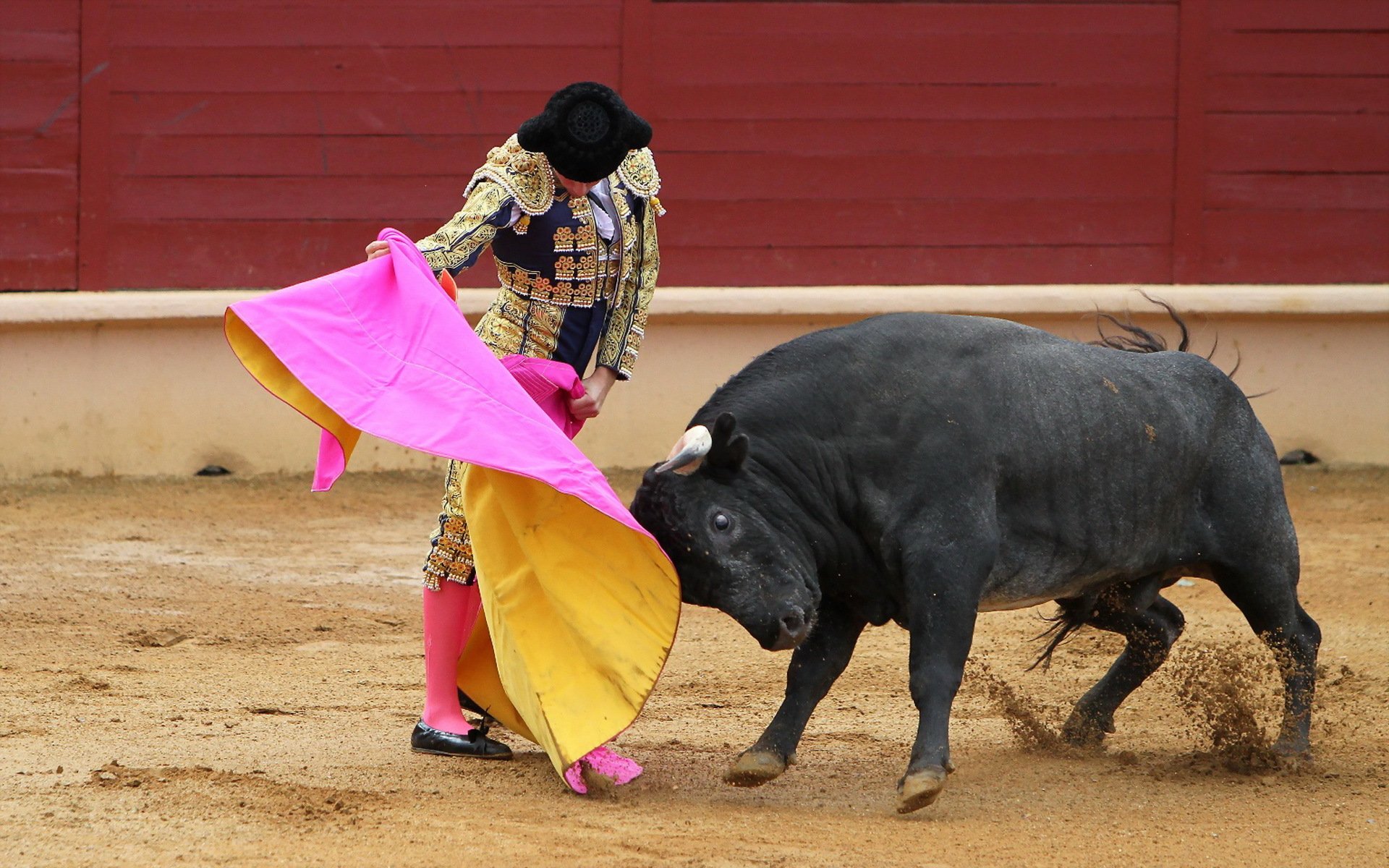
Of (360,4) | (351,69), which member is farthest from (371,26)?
(351,69)

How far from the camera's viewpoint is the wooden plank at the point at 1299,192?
7.74 metres

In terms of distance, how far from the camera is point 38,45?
721 centimetres

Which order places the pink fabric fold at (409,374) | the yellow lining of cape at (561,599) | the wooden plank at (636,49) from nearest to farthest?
1. the pink fabric fold at (409,374)
2. the yellow lining of cape at (561,599)
3. the wooden plank at (636,49)

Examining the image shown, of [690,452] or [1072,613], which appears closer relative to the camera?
[690,452]

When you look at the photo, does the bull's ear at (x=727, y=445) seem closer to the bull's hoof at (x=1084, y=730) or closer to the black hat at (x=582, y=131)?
the black hat at (x=582, y=131)

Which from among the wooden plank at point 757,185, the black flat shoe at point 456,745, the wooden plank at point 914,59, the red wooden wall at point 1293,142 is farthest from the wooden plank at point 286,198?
the black flat shoe at point 456,745

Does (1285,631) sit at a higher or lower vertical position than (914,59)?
lower

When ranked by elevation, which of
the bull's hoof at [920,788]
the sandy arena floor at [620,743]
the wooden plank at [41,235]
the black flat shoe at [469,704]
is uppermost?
the wooden plank at [41,235]

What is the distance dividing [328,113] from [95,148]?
3.43ft

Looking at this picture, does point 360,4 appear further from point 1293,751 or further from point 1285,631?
point 1293,751

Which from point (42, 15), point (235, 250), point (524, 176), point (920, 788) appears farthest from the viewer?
point (235, 250)

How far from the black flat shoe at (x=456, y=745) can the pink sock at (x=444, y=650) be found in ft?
0.07

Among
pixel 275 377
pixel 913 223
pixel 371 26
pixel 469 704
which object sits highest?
pixel 371 26

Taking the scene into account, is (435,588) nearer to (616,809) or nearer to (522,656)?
(522,656)
